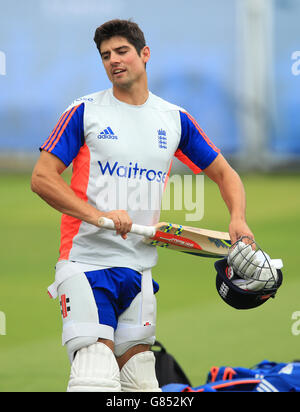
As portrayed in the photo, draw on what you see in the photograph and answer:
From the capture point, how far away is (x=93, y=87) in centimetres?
1892

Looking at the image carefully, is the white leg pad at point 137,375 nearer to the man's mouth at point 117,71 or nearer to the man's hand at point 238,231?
the man's hand at point 238,231

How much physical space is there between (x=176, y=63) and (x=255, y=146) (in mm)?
2914

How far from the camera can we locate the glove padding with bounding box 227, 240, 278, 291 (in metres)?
3.53

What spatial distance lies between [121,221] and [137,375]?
0.79m

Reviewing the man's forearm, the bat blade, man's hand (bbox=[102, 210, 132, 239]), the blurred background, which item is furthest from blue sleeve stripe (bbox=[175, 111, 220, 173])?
the blurred background

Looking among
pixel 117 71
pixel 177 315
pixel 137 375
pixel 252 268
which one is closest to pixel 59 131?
pixel 117 71

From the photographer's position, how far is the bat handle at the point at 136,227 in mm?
3385

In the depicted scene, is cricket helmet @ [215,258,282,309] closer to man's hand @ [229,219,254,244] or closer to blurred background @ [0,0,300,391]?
man's hand @ [229,219,254,244]

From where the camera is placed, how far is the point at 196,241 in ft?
12.8

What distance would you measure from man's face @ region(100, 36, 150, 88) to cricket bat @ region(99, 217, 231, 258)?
70cm

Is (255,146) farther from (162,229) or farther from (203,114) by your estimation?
(162,229)

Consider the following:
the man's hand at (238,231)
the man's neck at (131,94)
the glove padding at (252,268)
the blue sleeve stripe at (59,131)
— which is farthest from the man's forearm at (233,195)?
the blue sleeve stripe at (59,131)

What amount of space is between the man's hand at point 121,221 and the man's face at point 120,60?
A: 66cm

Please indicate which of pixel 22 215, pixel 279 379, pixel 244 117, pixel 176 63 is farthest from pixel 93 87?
pixel 279 379
